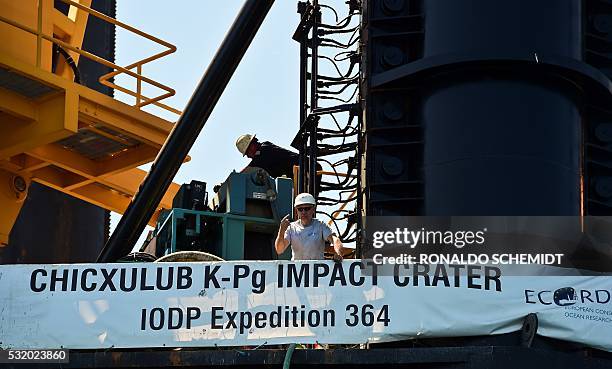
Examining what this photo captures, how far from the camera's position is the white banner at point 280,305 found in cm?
1154

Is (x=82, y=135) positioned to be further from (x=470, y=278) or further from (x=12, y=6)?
(x=470, y=278)

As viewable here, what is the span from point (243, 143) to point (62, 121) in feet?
8.02

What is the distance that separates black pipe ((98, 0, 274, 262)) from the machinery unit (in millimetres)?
738

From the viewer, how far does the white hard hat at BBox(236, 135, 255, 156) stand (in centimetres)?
1759

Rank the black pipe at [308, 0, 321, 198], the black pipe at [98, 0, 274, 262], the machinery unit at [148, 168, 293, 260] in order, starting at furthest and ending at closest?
the machinery unit at [148, 168, 293, 260]
the black pipe at [308, 0, 321, 198]
the black pipe at [98, 0, 274, 262]

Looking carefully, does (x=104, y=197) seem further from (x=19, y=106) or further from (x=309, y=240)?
(x=309, y=240)

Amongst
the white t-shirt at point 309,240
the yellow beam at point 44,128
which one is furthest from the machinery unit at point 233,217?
the white t-shirt at point 309,240

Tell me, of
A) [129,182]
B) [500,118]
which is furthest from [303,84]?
[129,182]

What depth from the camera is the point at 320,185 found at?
16.4 m

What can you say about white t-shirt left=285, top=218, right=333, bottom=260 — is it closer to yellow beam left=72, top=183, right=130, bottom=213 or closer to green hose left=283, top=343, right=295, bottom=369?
green hose left=283, top=343, right=295, bottom=369

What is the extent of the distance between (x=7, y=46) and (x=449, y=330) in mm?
9053

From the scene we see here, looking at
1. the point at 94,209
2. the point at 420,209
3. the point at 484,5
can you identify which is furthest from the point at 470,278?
the point at 94,209

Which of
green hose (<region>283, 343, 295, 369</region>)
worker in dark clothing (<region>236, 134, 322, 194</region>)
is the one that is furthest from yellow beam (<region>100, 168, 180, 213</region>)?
green hose (<region>283, 343, 295, 369</region>)

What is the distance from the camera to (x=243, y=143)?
57.8 feet
